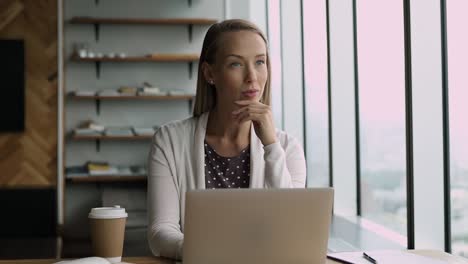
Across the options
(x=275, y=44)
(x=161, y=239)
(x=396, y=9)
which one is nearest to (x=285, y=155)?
(x=161, y=239)

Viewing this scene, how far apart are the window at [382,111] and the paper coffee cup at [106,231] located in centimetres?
189

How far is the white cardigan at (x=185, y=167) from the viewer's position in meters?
1.87

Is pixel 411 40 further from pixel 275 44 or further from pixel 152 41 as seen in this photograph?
pixel 152 41

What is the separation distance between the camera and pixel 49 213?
4195 millimetres

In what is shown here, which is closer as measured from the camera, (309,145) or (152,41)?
(309,145)

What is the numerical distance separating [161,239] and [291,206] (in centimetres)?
56

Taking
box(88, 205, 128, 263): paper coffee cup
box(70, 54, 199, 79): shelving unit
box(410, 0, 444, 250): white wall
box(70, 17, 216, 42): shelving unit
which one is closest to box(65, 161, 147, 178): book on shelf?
box(70, 54, 199, 79): shelving unit

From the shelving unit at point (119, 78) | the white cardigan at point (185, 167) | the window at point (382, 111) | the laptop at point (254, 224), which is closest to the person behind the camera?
the laptop at point (254, 224)

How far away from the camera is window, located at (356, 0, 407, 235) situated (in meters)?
3.11

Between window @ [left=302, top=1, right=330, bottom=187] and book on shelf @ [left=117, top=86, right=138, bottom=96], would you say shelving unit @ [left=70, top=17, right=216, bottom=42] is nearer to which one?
book on shelf @ [left=117, top=86, right=138, bottom=96]

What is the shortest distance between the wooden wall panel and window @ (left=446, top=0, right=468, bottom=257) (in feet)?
12.3

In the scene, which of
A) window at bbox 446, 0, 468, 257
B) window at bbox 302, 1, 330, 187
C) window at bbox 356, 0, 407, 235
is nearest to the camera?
window at bbox 446, 0, 468, 257

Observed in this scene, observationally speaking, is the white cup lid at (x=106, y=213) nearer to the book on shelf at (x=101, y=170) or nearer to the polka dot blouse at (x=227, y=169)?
the polka dot blouse at (x=227, y=169)

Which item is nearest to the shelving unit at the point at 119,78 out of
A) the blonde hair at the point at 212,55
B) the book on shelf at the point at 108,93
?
the book on shelf at the point at 108,93
